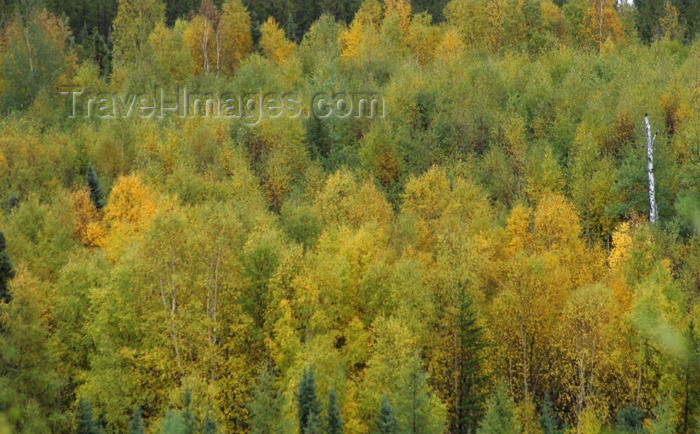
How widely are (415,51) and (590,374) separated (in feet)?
202

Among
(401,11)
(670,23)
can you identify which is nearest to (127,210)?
(401,11)

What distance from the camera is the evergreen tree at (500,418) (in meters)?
30.7

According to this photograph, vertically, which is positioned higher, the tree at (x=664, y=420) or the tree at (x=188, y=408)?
the tree at (x=664, y=420)

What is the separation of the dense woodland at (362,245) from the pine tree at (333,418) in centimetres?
16

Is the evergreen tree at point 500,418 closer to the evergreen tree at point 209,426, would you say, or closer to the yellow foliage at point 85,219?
the evergreen tree at point 209,426

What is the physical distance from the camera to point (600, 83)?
69562 millimetres

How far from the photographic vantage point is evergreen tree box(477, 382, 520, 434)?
30703 millimetres

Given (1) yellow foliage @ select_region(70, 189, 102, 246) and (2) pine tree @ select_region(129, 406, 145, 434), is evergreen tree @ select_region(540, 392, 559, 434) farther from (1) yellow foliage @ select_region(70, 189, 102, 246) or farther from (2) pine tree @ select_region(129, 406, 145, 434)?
(1) yellow foliage @ select_region(70, 189, 102, 246)

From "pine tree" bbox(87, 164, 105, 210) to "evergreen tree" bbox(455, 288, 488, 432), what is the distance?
2978cm

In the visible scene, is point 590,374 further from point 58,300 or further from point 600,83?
point 600,83

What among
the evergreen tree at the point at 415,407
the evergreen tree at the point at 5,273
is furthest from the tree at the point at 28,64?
the evergreen tree at the point at 415,407

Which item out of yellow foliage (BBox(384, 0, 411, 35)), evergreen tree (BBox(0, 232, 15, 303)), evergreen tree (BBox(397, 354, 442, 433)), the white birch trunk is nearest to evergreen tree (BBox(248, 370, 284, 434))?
evergreen tree (BBox(397, 354, 442, 433))

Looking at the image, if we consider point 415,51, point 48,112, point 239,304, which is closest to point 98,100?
point 48,112

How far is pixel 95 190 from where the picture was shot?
56.6 metres
